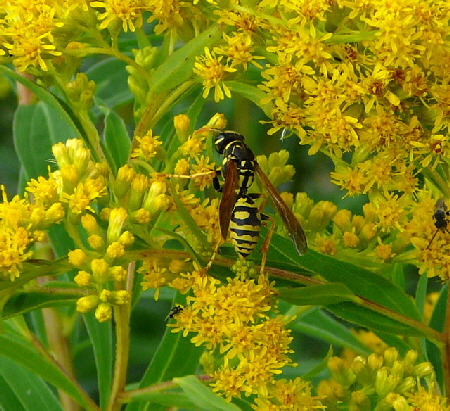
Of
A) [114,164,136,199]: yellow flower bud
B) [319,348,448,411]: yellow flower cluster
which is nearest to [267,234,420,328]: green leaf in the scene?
[319,348,448,411]: yellow flower cluster

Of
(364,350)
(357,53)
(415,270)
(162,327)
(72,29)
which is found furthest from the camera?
(415,270)

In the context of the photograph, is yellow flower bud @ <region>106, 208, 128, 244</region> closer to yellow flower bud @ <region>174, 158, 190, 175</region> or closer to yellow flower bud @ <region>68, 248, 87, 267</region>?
yellow flower bud @ <region>68, 248, 87, 267</region>

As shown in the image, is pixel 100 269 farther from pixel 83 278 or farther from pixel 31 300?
pixel 31 300

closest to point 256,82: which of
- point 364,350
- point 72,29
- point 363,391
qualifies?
point 72,29

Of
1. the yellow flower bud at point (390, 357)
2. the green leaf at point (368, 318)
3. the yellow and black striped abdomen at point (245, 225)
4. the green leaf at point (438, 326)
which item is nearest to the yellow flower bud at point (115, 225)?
the yellow and black striped abdomen at point (245, 225)

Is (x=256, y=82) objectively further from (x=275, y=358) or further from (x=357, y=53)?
(x=275, y=358)

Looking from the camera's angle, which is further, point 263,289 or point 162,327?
point 162,327

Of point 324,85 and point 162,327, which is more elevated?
point 324,85

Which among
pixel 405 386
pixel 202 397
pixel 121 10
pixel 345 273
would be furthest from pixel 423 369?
pixel 121 10
